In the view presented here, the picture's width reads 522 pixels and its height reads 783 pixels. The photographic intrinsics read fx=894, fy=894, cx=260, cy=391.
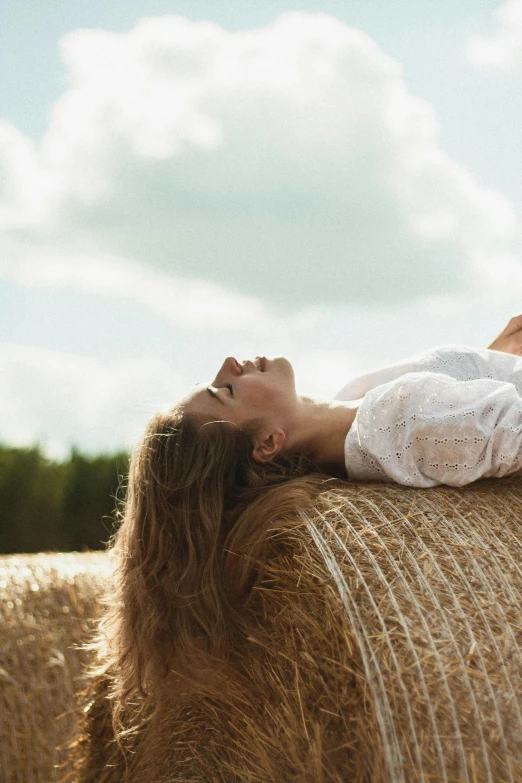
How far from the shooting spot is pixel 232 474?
6.63ft

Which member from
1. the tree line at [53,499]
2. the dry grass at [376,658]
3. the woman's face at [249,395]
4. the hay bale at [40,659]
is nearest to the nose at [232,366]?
the woman's face at [249,395]

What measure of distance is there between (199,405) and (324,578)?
0.63 m

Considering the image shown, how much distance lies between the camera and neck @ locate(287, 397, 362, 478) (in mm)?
2127

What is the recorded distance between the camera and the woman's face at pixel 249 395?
2059 millimetres

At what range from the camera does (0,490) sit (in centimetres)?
472

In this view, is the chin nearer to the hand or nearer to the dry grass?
the dry grass

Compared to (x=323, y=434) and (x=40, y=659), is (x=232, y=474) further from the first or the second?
(x=40, y=659)

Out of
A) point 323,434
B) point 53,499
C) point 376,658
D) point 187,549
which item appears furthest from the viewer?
point 53,499

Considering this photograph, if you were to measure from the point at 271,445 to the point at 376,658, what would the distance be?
0.74 m

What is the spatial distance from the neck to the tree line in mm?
2724

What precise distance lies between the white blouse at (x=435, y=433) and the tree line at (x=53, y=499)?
2.91 metres

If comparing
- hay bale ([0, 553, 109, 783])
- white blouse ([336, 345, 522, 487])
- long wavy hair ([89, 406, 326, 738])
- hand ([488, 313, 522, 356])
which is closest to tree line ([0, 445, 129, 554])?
hay bale ([0, 553, 109, 783])

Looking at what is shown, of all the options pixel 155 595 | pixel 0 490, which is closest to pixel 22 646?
pixel 155 595

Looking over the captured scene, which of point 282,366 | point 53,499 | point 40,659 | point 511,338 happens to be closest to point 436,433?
point 282,366
